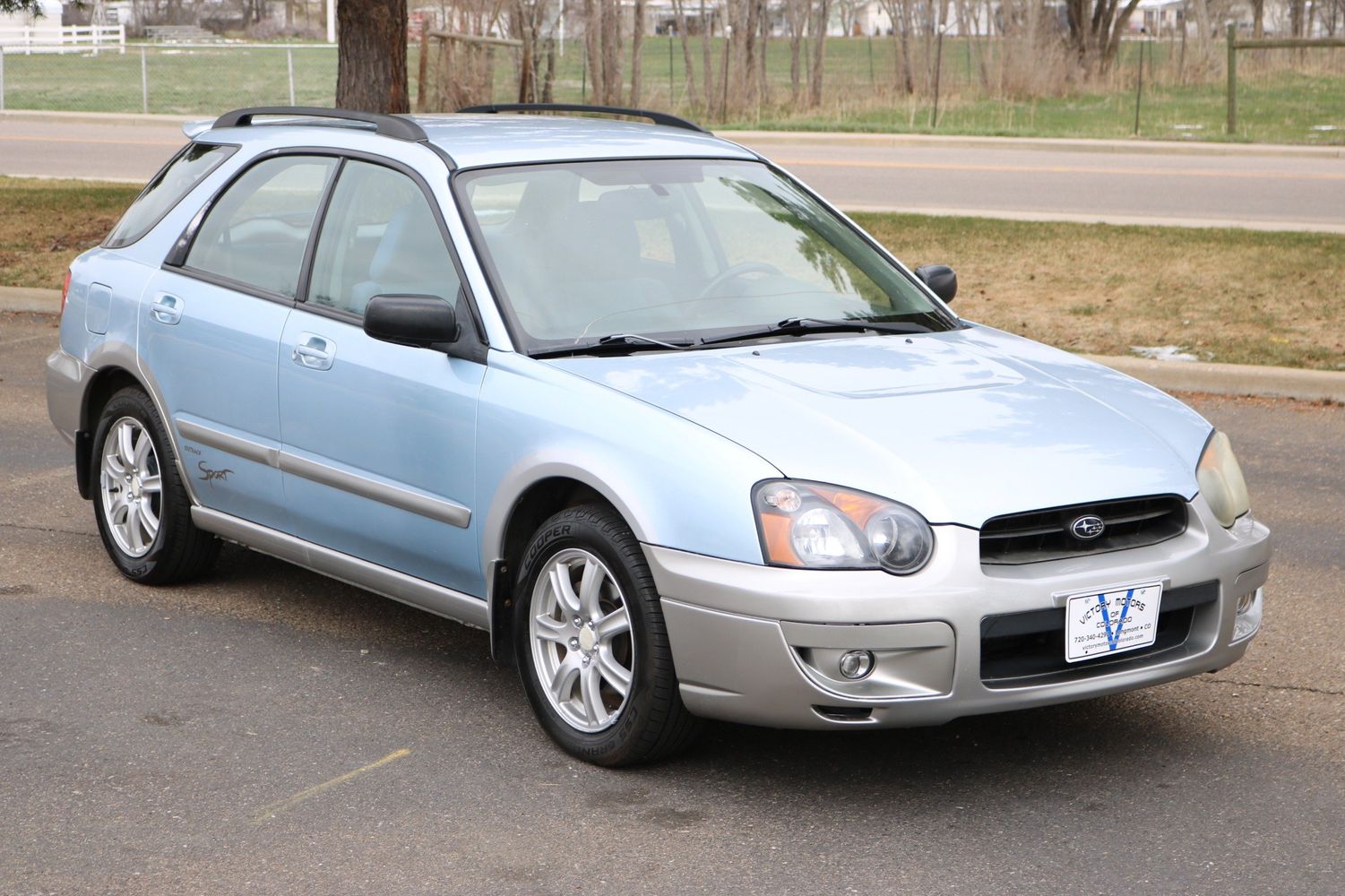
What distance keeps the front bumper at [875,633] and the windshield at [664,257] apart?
104cm

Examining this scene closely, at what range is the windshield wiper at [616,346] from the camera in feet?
15.7

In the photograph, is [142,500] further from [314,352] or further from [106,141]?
[106,141]

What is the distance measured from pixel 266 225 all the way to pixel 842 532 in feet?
8.88

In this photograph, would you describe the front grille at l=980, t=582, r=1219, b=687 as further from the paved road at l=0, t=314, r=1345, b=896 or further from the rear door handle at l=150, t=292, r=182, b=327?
the rear door handle at l=150, t=292, r=182, b=327

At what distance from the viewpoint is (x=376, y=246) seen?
5355mm

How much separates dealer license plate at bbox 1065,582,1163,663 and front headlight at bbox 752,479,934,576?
16.4 inches

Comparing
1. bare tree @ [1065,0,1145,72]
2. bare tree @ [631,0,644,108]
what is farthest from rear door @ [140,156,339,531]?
bare tree @ [1065,0,1145,72]

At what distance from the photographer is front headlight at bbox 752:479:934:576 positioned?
4.02m

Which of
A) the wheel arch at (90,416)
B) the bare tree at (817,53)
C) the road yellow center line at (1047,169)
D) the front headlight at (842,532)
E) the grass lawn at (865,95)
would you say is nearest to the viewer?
the front headlight at (842,532)

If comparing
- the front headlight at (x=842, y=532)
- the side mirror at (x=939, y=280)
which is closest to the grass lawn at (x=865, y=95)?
the side mirror at (x=939, y=280)

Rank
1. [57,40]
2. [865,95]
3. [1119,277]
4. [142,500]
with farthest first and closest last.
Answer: [57,40]
[865,95]
[1119,277]
[142,500]

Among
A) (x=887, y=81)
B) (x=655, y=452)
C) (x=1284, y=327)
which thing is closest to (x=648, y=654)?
(x=655, y=452)

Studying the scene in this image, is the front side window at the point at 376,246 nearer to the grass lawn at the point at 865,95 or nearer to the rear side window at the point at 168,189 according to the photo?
the rear side window at the point at 168,189

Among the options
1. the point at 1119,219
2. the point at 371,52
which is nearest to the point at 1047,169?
the point at 1119,219
